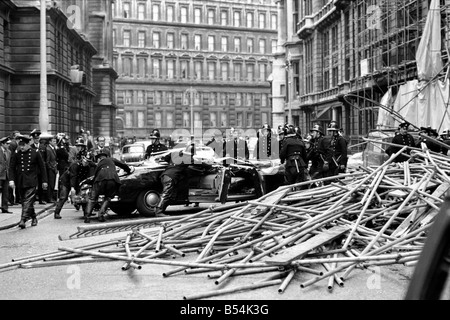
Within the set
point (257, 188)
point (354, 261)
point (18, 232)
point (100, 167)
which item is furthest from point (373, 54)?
point (354, 261)

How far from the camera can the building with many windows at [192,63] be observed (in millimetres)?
93562

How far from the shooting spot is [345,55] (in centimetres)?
4109

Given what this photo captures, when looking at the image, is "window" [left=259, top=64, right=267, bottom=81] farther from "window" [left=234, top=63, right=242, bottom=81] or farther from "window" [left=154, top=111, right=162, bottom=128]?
"window" [left=154, top=111, right=162, bottom=128]

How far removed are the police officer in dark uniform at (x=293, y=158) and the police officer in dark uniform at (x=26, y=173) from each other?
5.49 metres

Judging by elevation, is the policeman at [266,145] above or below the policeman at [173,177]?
above

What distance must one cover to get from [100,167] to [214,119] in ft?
282

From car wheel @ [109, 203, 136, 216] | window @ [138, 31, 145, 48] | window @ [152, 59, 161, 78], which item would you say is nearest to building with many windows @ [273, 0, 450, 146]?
car wheel @ [109, 203, 136, 216]

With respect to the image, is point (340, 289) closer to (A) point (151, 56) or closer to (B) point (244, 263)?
(B) point (244, 263)

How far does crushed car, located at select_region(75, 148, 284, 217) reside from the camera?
14.0 m

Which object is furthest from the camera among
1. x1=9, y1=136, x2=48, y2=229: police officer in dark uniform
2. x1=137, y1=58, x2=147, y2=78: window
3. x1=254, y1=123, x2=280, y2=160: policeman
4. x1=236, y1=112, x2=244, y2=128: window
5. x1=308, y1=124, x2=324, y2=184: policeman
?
x1=236, y1=112, x2=244, y2=128: window

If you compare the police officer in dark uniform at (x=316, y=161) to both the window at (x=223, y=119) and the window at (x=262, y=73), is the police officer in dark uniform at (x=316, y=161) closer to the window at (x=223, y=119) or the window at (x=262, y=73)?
the window at (x=223, y=119)

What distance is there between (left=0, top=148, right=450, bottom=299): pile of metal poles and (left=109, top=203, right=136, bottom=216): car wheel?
4.65 m

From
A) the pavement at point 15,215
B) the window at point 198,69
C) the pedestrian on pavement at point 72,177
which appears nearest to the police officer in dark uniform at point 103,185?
the pedestrian on pavement at point 72,177

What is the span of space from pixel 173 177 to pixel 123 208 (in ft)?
4.96
